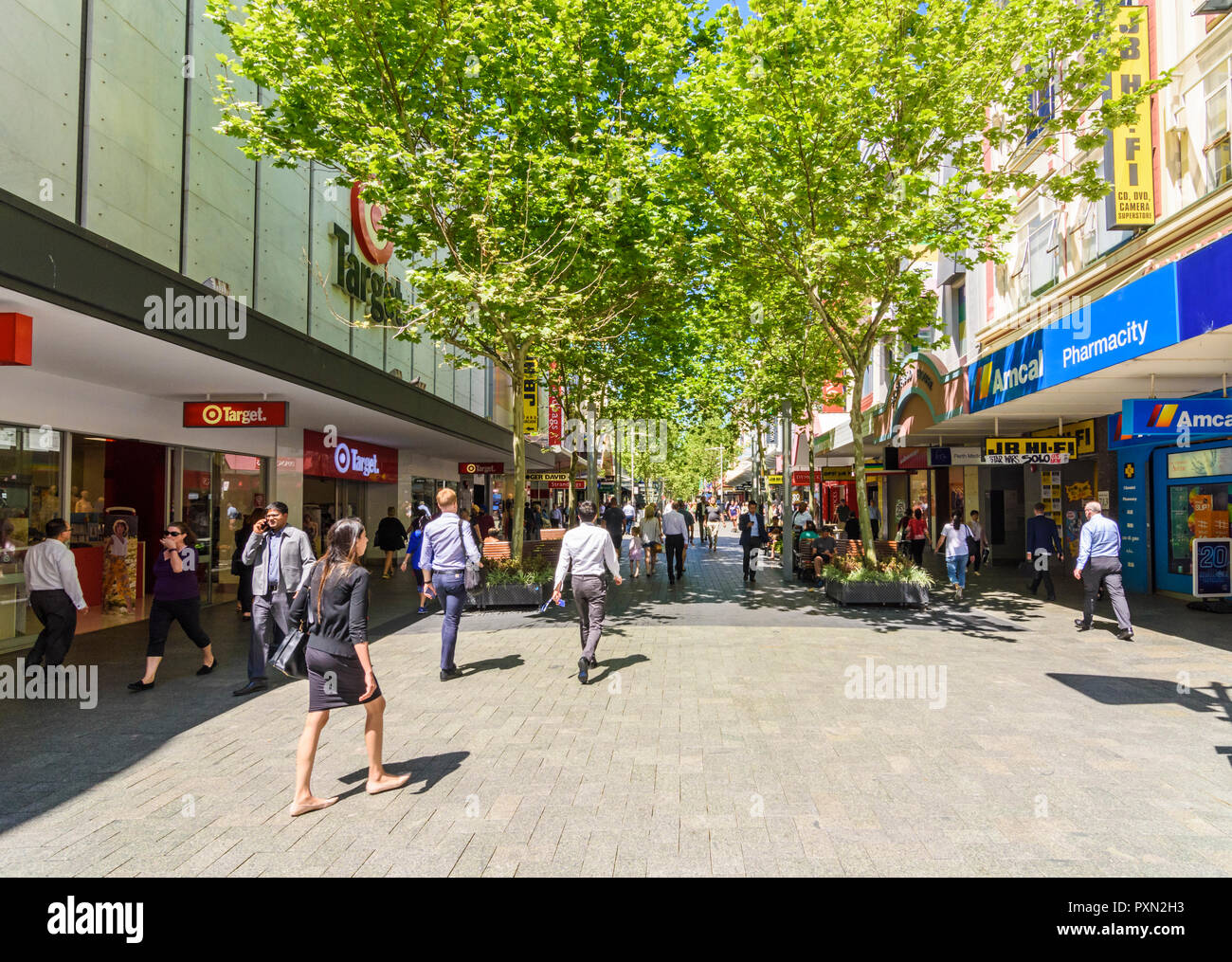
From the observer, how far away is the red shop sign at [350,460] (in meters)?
19.0

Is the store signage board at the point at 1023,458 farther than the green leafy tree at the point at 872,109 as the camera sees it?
Yes

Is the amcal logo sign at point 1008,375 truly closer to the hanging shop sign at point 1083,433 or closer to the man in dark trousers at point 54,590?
the hanging shop sign at point 1083,433

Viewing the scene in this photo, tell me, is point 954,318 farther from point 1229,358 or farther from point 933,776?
point 933,776

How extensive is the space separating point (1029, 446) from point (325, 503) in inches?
698

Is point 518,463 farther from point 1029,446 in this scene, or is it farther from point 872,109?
point 1029,446

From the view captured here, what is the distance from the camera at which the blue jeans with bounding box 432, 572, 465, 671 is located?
8477 mm

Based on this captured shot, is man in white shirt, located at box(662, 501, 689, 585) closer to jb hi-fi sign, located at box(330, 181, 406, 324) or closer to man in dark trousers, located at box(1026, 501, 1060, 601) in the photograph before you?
man in dark trousers, located at box(1026, 501, 1060, 601)

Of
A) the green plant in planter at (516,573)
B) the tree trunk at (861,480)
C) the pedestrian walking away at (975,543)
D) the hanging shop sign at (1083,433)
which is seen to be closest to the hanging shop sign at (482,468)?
the green plant in planter at (516,573)

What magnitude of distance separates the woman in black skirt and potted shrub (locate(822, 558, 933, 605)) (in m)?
10.6

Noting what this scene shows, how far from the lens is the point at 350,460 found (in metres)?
21.0

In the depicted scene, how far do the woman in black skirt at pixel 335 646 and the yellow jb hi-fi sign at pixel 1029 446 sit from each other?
507 inches

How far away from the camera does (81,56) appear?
1023 centimetres

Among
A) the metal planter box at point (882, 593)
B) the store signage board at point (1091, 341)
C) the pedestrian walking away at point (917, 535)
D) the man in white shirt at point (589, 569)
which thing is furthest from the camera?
the pedestrian walking away at point (917, 535)

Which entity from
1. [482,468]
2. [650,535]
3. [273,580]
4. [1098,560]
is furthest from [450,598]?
[482,468]
